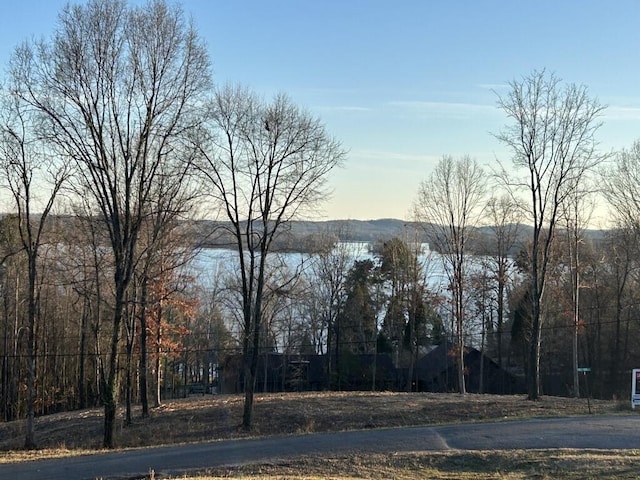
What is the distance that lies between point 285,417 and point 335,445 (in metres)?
10.0

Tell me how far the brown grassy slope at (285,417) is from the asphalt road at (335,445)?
183 inches

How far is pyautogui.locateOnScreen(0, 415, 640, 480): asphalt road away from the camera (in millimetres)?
12998

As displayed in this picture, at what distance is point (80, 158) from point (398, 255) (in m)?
35.4

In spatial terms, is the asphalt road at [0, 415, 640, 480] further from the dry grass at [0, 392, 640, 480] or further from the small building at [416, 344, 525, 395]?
the small building at [416, 344, 525, 395]

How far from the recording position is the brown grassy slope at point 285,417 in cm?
2262

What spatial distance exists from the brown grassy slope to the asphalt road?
15.3 ft

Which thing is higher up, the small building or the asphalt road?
the asphalt road

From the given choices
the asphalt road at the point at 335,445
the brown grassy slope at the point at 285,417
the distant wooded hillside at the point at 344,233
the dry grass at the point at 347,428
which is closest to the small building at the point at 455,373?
the distant wooded hillside at the point at 344,233

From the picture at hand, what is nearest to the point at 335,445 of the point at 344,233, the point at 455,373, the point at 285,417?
the point at 285,417

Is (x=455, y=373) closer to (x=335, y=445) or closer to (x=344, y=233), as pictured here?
(x=344, y=233)

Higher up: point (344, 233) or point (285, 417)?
point (344, 233)

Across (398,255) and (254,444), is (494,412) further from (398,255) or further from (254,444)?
(398,255)

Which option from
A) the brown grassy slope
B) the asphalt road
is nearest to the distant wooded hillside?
the brown grassy slope

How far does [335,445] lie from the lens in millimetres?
15156
